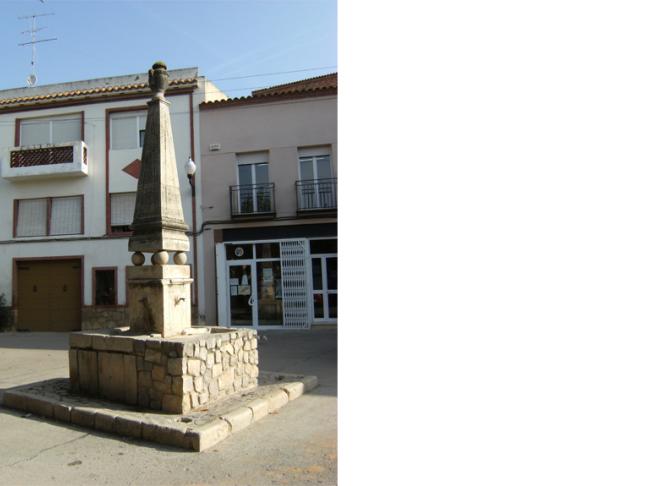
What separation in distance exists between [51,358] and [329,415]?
6332 mm

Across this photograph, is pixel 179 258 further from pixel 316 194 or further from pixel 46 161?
pixel 46 161

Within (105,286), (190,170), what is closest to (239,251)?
(190,170)

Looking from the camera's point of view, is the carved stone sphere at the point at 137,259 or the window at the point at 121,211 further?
the window at the point at 121,211

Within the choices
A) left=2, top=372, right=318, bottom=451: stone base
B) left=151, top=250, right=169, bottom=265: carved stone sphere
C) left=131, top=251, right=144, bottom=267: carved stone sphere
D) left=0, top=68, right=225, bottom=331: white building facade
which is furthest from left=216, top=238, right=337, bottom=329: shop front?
left=151, top=250, right=169, bottom=265: carved stone sphere

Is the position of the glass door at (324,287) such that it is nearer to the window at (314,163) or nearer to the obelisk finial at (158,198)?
the window at (314,163)

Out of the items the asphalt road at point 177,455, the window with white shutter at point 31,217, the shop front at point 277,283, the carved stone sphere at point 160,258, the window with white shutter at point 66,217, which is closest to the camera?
the asphalt road at point 177,455

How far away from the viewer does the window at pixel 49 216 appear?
14.1 meters

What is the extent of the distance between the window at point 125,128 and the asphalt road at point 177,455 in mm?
11214

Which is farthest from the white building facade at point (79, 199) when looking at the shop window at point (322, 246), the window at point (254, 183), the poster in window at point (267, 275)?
the shop window at point (322, 246)

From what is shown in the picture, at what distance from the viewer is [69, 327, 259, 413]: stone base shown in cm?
408

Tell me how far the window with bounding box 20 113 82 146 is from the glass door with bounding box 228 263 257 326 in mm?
6579

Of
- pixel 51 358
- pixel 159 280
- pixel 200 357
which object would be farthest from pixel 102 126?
pixel 200 357

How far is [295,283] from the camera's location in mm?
13172

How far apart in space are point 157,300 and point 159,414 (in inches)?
46.5
